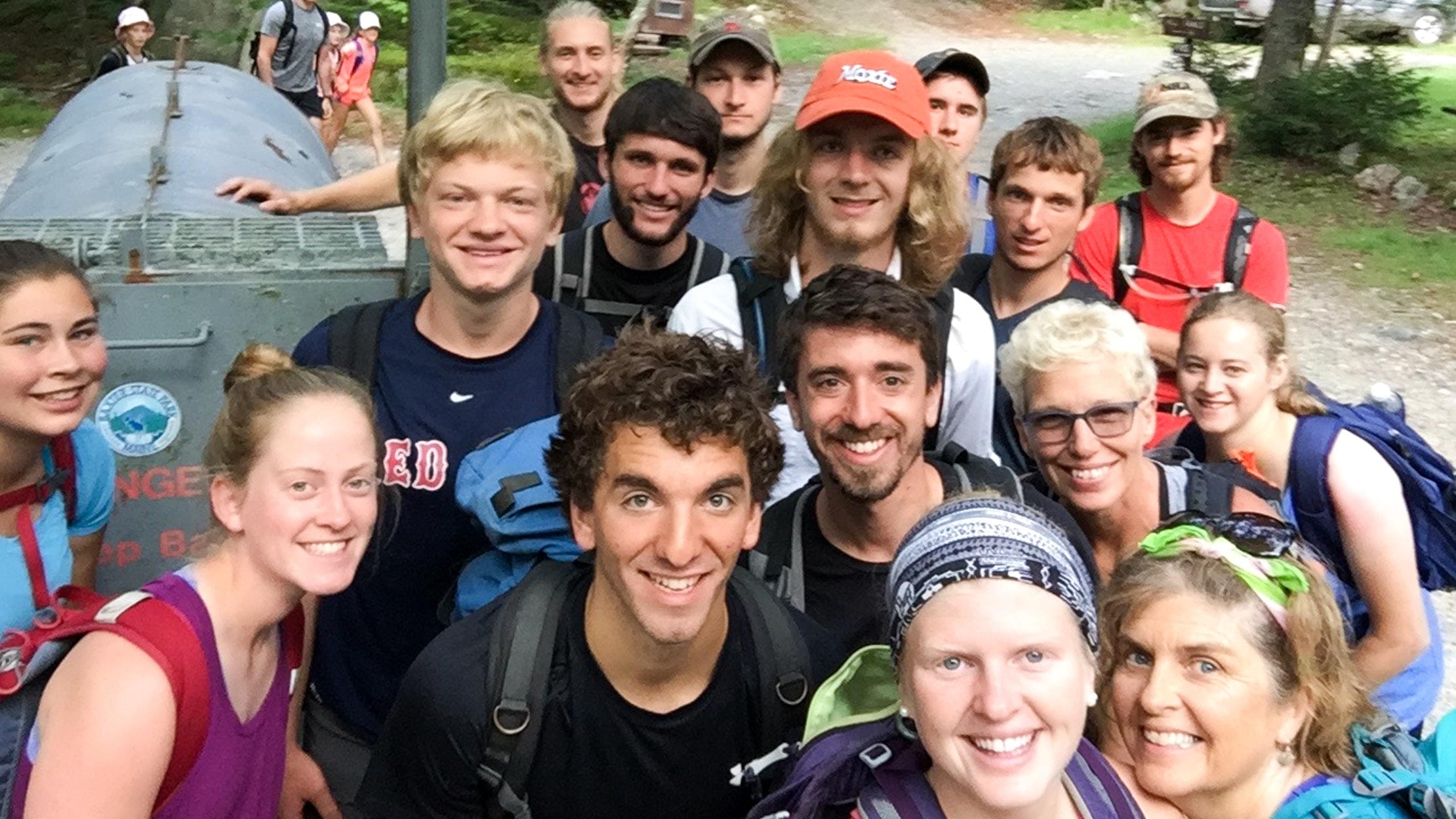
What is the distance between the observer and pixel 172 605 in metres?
2.33

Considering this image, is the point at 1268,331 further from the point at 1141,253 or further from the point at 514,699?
the point at 514,699

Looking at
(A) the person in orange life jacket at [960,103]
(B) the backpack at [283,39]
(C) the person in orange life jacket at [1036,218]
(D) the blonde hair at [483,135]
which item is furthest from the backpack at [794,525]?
(B) the backpack at [283,39]

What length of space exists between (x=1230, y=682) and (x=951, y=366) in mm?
1206

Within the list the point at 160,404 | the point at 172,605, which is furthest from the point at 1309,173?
the point at 172,605

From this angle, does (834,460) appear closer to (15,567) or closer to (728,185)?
(15,567)

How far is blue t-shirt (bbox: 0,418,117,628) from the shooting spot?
2.77 metres

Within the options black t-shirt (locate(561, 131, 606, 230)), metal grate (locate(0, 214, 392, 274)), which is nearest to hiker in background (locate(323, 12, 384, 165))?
black t-shirt (locate(561, 131, 606, 230))

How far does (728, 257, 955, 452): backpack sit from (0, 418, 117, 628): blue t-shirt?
1.53m

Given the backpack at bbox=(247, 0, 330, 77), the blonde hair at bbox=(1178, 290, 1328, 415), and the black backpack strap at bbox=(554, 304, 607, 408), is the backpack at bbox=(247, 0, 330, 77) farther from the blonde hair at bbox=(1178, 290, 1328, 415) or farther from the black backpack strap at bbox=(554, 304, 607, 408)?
the blonde hair at bbox=(1178, 290, 1328, 415)

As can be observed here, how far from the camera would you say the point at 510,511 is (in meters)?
2.73

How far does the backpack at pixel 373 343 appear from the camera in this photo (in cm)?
307

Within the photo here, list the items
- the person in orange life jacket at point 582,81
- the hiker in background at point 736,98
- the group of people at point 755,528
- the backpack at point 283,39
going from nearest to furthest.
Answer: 1. the group of people at point 755,528
2. the hiker in background at point 736,98
3. the person in orange life jacket at point 582,81
4. the backpack at point 283,39

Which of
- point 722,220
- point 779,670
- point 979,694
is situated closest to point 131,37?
point 722,220

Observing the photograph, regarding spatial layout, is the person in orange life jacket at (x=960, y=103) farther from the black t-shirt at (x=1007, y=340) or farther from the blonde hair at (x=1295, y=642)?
the blonde hair at (x=1295, y=642)
